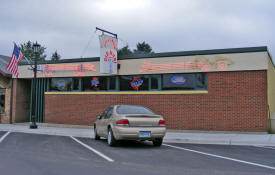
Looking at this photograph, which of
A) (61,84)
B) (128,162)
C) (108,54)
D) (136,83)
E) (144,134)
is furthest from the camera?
(61,84)

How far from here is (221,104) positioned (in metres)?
14.8

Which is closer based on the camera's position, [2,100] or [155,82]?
[155,82]

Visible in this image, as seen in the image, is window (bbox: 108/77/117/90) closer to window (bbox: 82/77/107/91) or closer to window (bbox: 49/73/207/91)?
window (bbox: 49/73/207/91)

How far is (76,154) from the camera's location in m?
8.55

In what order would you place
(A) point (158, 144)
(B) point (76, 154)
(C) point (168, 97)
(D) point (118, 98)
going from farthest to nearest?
(D) point (118, 98) → (C) point (168, 97) → (A) point (158, 144) → (B) point (76, 154)

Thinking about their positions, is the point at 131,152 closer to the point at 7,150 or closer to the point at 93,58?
the point at 7,150

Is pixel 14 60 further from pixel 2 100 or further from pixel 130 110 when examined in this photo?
pixel 130 110

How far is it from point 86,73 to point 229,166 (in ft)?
41.2

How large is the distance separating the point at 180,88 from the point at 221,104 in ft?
7.38

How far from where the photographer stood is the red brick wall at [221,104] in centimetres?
1419

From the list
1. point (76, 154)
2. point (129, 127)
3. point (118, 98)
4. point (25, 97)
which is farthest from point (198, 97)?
point (25, 97)

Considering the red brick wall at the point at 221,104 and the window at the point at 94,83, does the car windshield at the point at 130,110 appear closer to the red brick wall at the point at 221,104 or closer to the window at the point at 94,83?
the red brick wall at the point at 221,104

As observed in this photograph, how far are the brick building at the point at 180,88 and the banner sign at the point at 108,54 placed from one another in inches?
21.2

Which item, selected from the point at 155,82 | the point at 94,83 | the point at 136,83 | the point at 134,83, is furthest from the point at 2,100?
the point at 155,82
